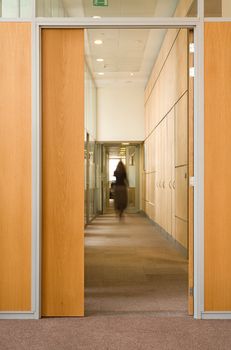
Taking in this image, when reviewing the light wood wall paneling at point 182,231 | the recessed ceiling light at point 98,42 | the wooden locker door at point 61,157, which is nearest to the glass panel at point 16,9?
the wooden locker door at point 61,157

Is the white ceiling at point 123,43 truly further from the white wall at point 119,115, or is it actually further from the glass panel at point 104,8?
the white wall at point 119,115

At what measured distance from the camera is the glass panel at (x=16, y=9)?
4238 millimetres

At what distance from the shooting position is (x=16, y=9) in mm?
4266

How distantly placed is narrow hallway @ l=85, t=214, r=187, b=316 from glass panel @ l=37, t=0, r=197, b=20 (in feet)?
9.41

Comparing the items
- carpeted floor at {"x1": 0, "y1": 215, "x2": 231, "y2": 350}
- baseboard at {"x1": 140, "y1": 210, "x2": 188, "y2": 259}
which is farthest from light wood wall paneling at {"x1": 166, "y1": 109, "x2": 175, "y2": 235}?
carpeted floor at {"x1": 0, "y1": 215, "x2": 231, "y2": 350}

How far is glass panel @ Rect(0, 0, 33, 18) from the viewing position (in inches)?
167

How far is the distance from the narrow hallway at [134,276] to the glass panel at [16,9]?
2.94 m

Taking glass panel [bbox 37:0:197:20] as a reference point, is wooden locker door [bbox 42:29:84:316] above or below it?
below

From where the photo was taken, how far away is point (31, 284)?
4.20 meters

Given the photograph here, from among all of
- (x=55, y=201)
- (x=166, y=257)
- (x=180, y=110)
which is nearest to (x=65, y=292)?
(x=55, y=201)

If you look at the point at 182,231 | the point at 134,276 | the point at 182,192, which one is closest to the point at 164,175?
the point at 182,192

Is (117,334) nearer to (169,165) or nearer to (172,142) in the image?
(172,142)

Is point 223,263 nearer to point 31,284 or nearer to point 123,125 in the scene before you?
point 31,284

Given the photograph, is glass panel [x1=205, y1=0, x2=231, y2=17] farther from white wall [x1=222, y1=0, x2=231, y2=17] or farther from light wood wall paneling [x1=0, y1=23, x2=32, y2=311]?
light wood wall paneling [x1=0, y1=23, x2=32, y2=311]
